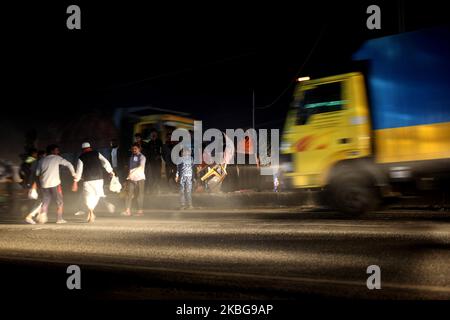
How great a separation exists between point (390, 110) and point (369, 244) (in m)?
3.87

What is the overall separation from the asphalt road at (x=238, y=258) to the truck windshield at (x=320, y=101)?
2.27m

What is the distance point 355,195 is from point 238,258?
4.68 meters

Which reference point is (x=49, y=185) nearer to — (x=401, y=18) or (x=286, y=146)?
(x=286, y=146)

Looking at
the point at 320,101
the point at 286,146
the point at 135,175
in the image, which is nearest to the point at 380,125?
the point at 320,101

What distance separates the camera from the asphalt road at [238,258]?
5.06 meters

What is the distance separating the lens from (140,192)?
13523 mm

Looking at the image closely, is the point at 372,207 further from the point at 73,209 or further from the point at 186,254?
the point at 73,209

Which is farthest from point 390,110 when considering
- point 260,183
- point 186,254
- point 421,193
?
point 260,183

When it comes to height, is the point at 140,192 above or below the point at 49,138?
below

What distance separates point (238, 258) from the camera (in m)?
6.64

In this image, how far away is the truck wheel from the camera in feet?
34.5

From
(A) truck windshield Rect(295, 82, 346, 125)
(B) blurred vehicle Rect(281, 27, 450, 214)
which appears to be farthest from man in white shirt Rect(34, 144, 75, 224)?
(A) truck windshield Rect(295, 82, 346, 125)

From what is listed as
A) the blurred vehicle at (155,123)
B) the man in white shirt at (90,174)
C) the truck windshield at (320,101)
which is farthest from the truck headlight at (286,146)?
the blurred vehicle at (155,123)

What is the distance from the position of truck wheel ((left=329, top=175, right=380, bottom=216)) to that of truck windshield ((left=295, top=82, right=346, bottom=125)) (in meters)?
1.47
